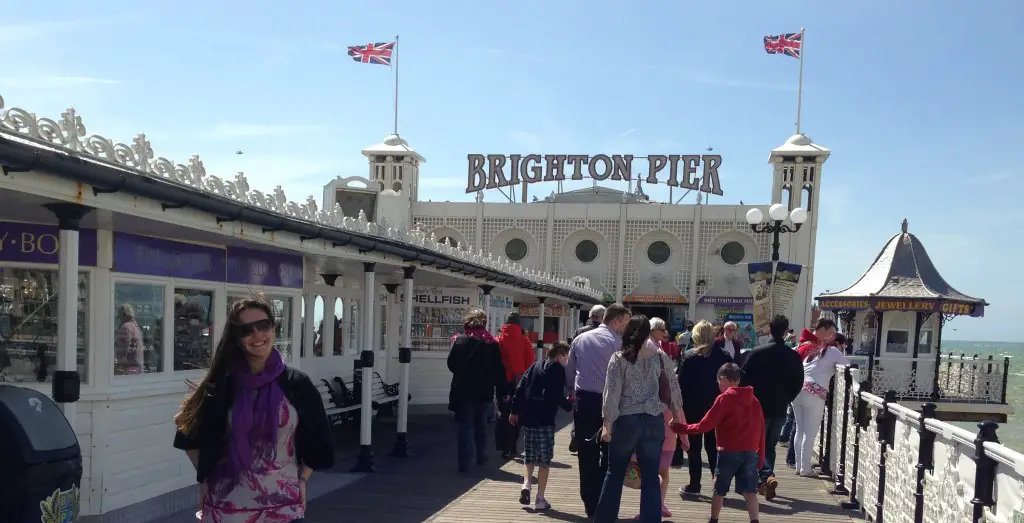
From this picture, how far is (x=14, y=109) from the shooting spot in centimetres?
429

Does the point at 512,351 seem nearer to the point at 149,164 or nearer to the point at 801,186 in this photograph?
the point at 149,164

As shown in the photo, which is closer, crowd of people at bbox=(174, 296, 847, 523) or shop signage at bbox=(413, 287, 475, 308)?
crowd of people at bbox=(174, 296, 847, 523)

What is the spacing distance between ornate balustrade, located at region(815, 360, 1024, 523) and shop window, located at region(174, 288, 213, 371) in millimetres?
6099

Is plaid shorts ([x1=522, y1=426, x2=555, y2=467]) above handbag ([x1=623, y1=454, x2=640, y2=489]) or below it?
below

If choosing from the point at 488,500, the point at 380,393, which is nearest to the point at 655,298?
the point at 380,393

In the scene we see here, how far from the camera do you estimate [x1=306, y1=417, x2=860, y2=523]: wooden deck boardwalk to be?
6805 mm

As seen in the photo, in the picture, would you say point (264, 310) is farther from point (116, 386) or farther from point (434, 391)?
point (434, 391)

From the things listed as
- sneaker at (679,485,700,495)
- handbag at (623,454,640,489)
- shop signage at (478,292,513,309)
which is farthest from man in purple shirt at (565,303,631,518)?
shop signage at (478,292,513,309)

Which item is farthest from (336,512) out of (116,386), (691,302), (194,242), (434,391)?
(691,302)

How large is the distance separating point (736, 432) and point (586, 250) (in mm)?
31208

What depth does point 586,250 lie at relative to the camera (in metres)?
37.2

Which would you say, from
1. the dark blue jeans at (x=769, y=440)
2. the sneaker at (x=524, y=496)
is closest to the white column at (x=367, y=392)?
the sneaker at (x=524, y=496)

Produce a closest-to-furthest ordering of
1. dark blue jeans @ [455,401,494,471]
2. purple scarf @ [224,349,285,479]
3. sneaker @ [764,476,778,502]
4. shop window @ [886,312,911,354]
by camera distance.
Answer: purple scarf @ [224,349,285,479], sneaker @ [764,476,778,502], dark blue jeans @ [455,401,494,471], shop window @ [886,312,911,354]

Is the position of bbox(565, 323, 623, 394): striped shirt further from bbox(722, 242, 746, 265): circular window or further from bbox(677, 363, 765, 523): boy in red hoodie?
bbox(722, 242, 746, 265): circular window
